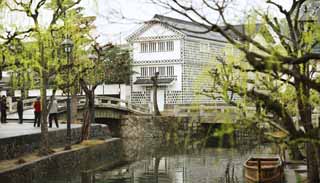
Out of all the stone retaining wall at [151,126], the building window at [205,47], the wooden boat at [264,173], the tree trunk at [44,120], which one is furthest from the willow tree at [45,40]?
the building window at [205,47]

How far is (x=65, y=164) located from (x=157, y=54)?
24.6 meters

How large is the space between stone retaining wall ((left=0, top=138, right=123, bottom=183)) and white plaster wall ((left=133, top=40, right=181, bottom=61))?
16.8 meters

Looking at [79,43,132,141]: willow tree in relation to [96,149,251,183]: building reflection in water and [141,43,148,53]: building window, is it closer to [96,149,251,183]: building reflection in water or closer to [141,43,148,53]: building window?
[141,43,148,53]: building window

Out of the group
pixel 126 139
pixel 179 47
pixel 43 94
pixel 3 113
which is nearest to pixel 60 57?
pixel 43 94

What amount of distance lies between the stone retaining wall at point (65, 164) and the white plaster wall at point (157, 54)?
16.8 meters

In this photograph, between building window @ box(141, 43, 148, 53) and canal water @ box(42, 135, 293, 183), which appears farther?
building window @ box(141, 43, 148, 53)

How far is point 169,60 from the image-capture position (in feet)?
140

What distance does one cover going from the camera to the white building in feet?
138

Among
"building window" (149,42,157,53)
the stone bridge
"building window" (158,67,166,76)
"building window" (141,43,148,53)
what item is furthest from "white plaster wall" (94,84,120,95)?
the stone bridge

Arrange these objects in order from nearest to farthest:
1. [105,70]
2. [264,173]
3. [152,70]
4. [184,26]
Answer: [264,173], [184,26], [105,70], [152,70]

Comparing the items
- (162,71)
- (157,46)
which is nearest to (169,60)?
(162,71)

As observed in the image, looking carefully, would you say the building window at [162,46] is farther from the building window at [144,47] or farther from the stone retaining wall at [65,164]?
the stone retaining wall at [65,164]

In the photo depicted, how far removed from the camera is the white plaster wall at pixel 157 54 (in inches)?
1658

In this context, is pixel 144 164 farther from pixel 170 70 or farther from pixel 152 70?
pixel 152 70
